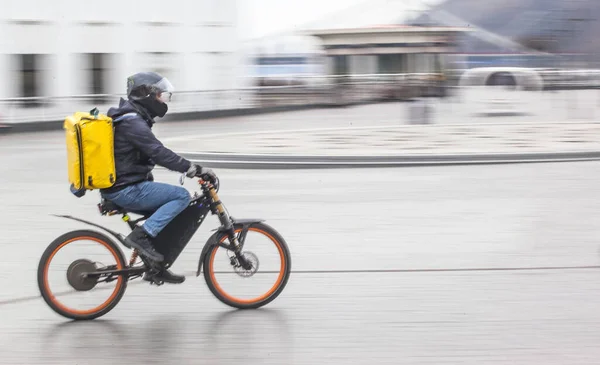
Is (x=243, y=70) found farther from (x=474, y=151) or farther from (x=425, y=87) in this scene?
(x=474, y=151)

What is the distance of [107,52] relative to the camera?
41781 millimetres

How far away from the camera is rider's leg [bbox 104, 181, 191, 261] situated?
6.78m

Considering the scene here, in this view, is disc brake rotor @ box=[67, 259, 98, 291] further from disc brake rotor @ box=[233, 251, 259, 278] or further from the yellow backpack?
disc brake rotor @ box=[233, 251, 259, 278]

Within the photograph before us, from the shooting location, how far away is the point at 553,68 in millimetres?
65625

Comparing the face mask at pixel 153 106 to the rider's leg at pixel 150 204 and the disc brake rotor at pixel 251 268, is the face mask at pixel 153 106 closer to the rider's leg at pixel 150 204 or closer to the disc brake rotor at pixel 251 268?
the rider's leg at pixel 150 204

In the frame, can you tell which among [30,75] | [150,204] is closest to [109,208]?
[150,204]

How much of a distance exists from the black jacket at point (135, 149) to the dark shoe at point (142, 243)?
29 cm

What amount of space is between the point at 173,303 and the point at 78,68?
34022 millimetres

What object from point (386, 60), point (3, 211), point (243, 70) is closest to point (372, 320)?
point (3, 211)

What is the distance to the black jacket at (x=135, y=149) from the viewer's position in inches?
263

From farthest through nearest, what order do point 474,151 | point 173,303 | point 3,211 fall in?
point 474,151 → point 3,211 → point 173,303

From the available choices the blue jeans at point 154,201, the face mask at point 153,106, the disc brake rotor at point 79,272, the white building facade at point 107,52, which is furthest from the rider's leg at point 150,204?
the white building facade at point 107,52

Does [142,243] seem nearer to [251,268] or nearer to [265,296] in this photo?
[251,268]

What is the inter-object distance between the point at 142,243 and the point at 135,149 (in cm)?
56
